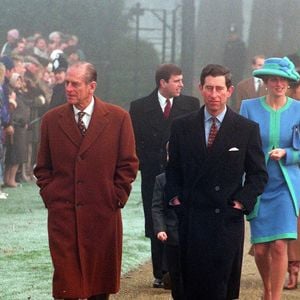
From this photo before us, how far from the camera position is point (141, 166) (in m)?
11.0

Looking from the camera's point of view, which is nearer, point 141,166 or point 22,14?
point 141,166

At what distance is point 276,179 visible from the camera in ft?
29.8

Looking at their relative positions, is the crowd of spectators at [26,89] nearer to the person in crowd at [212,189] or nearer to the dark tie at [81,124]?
the dark tie at [81,124]

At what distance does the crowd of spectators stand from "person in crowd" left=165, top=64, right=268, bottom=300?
34.0 feet

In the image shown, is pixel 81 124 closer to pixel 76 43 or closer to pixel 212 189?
pixel 212 189

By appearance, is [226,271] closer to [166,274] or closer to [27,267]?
[166,274]

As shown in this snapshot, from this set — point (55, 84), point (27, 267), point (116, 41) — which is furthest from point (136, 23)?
point (27, 267)

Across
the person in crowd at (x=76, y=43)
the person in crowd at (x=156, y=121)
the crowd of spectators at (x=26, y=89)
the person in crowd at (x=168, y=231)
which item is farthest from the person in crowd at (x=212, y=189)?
the person in crowd at (x=76, y=43)

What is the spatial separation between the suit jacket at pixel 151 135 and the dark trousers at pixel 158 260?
17cm

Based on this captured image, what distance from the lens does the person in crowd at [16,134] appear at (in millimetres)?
20141

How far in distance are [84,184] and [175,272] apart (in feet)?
2.44

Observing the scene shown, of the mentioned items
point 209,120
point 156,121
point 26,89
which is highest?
point 209,120

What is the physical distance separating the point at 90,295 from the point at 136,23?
1718cm

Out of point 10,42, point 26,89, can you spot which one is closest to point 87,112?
point 26,89
